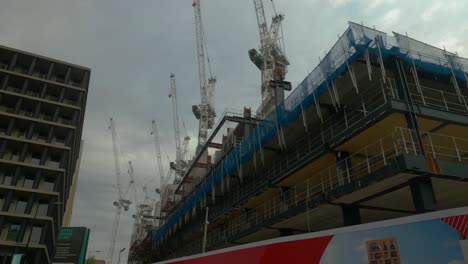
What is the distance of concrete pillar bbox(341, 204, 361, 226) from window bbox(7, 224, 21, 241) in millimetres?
38887

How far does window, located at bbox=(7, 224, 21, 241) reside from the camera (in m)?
41.1

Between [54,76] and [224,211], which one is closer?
[224,211]

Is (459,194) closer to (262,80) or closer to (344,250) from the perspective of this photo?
(344,250)

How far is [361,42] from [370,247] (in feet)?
52.2

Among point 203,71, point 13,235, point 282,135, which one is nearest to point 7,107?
point 13,235

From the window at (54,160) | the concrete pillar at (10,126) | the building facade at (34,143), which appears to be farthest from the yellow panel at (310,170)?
the concrete pillar at (10,126)

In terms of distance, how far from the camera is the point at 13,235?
136 ft

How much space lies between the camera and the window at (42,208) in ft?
145

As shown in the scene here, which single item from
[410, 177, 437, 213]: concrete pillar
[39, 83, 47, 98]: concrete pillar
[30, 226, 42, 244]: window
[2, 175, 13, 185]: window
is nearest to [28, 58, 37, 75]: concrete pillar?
[39, 83, 47, 98]: concrete pillar

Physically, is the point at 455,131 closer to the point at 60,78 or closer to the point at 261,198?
the point at 261,198

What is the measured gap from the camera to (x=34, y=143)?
151ft

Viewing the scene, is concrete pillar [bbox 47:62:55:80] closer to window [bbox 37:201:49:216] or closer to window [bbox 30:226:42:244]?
window [bbox 37:201:49:216]

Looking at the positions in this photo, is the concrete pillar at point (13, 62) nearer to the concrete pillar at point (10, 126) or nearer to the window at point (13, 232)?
the concrete pillar at point (10, 126)

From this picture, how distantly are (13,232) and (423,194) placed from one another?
44.3 metres
